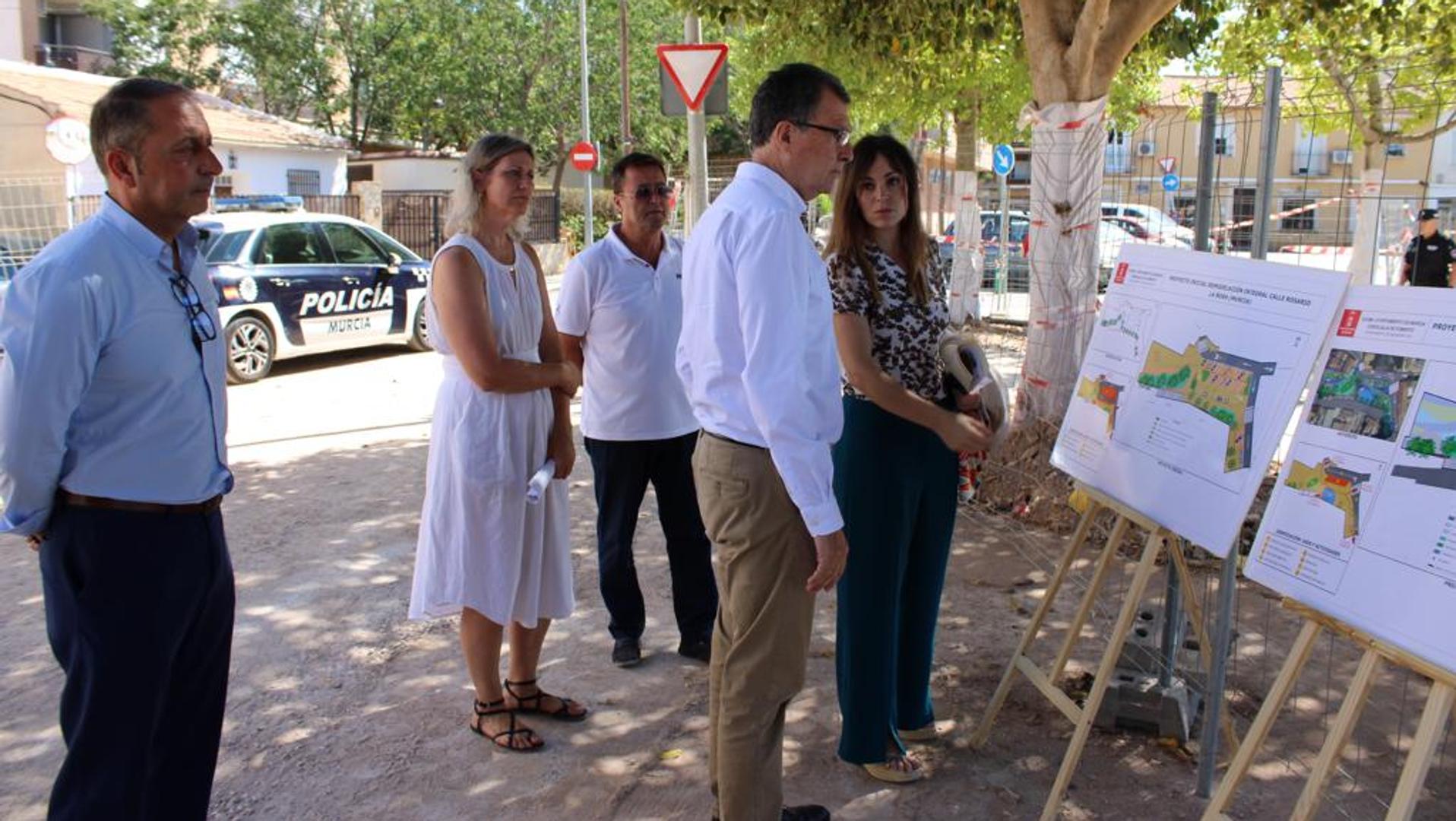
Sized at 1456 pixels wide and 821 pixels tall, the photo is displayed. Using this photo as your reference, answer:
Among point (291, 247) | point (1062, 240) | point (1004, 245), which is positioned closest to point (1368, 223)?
point (1062, 240)

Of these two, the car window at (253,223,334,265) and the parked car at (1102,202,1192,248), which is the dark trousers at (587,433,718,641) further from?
the car window at (253,223,334,265)

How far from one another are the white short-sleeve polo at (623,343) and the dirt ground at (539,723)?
0.99 metres

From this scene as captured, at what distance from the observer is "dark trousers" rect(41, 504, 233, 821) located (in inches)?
100

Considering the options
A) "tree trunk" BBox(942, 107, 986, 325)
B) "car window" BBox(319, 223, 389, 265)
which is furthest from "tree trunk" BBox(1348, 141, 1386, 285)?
"car window" BBox(319, 223, 389, 265)

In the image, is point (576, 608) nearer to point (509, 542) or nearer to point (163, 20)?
point (509, 542)

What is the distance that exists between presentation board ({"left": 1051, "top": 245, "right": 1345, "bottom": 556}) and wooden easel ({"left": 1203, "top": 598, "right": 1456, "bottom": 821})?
0.35 metres

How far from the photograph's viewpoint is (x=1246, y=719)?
13.3 feet

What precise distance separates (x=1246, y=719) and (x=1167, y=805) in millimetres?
777

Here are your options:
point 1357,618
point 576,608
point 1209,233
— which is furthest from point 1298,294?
point 576,608

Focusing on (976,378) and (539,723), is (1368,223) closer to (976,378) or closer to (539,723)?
(976,378)

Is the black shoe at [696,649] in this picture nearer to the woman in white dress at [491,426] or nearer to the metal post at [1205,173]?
the woman in white dress at [491,426]

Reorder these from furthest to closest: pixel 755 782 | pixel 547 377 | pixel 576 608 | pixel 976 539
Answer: pixel 976 539
pixel 576 608
pixel 547 377
pixel 755 782

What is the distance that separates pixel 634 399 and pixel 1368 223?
9667 mm

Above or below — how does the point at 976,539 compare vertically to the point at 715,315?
below
